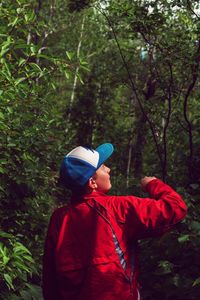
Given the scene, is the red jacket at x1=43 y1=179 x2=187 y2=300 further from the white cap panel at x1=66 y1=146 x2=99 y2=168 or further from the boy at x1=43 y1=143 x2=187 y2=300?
the white cap panel at x1=66 y1=146 x2=99 y2=168

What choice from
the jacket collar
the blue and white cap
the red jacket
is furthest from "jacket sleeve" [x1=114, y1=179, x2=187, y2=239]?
the blue and white cap

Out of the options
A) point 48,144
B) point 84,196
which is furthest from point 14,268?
point 48,144

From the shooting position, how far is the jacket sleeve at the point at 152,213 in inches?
94.8

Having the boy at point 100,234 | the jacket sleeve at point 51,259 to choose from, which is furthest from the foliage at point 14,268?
the boy at point 100,234

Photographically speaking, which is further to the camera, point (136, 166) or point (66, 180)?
point (136, 166)

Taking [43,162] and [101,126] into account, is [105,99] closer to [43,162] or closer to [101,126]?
[101,126]

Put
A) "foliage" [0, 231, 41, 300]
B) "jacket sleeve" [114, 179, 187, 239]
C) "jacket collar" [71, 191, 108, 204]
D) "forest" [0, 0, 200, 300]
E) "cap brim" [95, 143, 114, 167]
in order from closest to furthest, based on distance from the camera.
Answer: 1. "jacket sleeve" [114, 179, 187, 239]
2. "jacket collar" [71, 191, 108, 204]
3. "cap brim" [95, 143, 114, 167]
4. "foliage" [0, 231, 41, 300]
5. "forest" [0, 0, 200, 300]

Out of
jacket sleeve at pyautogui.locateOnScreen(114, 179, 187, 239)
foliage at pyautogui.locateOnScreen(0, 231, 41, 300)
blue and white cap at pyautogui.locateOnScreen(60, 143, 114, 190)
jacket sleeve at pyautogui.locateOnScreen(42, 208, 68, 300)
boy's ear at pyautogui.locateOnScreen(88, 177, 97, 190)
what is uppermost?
blue and white cap at pyautogui.locateOnScreen(60, 143, 114, 190)

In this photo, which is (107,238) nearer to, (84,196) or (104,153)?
(84,196)

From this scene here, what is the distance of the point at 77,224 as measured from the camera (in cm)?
261

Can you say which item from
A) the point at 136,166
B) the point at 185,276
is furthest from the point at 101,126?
the point at 185,276

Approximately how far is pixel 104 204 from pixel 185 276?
332cm

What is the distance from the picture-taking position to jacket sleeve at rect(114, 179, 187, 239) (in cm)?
241

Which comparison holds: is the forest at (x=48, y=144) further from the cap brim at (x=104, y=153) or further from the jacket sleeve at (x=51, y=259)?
the cap brim at (x=104, y=153)
